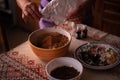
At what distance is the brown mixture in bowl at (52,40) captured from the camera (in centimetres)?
92

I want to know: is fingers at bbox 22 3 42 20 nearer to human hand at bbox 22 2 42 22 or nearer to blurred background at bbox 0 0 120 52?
human hand at bbox 22 2 42 22

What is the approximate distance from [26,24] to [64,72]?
6.13ft

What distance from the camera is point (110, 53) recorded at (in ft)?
2.98

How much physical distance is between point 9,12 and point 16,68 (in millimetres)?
1848

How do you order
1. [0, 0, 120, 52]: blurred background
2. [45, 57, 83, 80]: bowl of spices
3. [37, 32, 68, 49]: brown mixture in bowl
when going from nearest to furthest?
[45, 57, 83, 80]: bowl of spices
[37, 32, 68, 49]: brown mixture in bowl
[0, 0, 120, 52]: blurred background

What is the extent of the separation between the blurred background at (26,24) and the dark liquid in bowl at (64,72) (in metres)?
0.56

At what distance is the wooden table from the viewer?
2.79 ft

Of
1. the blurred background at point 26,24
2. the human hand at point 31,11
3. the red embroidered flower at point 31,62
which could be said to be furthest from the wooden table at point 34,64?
the blurred background at point 26,24

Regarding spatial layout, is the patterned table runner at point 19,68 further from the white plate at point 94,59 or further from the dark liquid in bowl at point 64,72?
the white plate at point 94,59

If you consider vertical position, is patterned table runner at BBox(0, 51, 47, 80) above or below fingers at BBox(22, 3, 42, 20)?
below

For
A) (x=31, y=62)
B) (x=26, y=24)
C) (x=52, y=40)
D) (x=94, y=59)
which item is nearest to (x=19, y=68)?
(x=31, y=62)

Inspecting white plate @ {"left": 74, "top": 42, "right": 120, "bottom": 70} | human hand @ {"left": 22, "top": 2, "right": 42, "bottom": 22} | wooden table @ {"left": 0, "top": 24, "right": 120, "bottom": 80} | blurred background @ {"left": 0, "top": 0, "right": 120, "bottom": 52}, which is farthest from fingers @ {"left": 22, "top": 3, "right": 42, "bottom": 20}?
blurred background @ {"left": 0, "top": 0, "right": 120, "bottom": 52}

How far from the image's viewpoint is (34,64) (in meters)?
0.92

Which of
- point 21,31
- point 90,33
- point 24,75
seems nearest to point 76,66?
point 24,75
